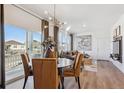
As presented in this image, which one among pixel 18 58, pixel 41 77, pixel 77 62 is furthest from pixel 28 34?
pixel 41 77

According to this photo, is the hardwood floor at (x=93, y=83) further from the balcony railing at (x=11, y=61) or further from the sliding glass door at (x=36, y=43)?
the sliding glass door at (x=36, y=43)

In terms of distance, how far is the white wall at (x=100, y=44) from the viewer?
39.0ft

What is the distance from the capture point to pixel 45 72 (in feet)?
10.3

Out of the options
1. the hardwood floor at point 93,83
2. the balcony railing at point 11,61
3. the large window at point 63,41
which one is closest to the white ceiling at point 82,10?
the balcony railing at point 11,61

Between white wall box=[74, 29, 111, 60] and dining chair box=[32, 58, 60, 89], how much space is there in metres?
9.40

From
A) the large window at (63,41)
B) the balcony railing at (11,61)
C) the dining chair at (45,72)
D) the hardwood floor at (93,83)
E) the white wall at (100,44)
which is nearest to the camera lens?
the dining chair at (45,72)

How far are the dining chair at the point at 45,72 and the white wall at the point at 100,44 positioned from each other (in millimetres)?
9402

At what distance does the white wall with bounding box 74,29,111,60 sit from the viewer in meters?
11.9

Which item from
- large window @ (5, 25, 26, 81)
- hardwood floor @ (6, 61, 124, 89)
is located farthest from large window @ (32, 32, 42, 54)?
hardwood floor @ (6, 61, 124, 89)

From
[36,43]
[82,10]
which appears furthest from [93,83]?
[36,43]

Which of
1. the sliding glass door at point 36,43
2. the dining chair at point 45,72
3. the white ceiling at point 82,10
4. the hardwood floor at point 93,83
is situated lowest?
the hardwood floor at point 93,83

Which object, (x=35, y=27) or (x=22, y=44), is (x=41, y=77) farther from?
(x=35, y=27)

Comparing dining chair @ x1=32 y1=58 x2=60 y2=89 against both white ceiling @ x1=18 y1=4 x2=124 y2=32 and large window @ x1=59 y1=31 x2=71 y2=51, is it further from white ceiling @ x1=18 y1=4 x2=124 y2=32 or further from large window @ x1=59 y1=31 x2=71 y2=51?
large window @ x1=59 y1=31 x2=71 y2=51
